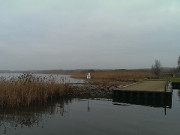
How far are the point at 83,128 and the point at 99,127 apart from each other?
2.17ft

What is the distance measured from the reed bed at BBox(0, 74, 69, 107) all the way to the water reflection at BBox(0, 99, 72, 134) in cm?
64

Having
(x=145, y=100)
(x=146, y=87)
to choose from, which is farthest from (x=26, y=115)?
(x=146, y=87)

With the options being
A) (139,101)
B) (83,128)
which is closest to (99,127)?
(83,128)

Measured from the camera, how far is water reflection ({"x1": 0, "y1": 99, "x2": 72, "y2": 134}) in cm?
995

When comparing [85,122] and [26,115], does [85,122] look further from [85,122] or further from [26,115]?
[26,115]

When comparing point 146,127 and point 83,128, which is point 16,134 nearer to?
point 83,128

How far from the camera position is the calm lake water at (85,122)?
8875mm

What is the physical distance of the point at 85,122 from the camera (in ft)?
Result: 33.6

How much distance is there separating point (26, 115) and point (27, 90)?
8.75ft

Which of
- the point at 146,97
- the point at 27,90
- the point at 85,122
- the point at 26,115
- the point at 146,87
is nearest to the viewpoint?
the point at 85,122

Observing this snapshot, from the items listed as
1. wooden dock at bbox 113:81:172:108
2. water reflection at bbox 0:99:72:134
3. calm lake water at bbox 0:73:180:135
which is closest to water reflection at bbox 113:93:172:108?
wooden dock at bbox 113:81:172:108

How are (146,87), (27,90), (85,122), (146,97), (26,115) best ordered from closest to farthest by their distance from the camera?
1. (85,122)
2. (26,115)
3. (27,90)
4. (146,97)
5. (146,87)

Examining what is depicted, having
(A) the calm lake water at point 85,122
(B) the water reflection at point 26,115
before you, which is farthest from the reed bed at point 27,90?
(A) the calm lake water at point 85,122

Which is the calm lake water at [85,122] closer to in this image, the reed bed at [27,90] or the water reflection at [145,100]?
the reed bed at [27,90]
